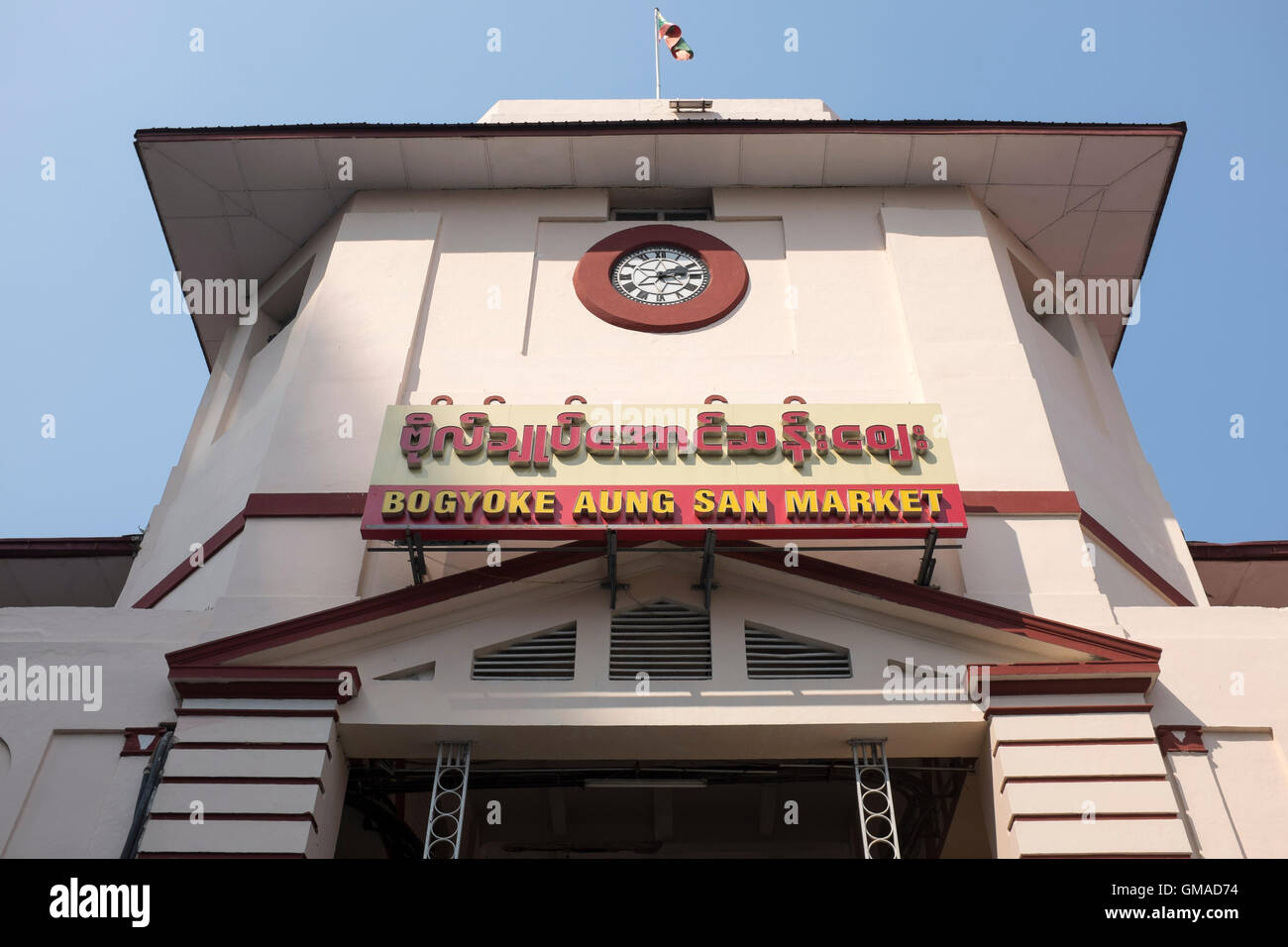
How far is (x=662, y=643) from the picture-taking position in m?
13.3

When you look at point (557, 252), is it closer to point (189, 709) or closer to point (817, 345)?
point (817, 345)

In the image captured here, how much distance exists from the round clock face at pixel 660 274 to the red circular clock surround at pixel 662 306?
0.08 meters

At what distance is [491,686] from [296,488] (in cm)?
391

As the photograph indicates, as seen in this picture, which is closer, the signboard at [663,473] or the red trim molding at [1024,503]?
the signboard at [663,473]

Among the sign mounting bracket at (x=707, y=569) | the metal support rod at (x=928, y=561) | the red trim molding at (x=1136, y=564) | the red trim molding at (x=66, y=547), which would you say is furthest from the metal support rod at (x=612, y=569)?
the red trim molding at (x=66, y=547)

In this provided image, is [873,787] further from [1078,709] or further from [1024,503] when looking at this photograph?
[1024,503]

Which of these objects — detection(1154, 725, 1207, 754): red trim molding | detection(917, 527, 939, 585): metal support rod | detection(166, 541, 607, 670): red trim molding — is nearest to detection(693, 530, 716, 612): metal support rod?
detection(166, 541, 607, 670): red trim molding

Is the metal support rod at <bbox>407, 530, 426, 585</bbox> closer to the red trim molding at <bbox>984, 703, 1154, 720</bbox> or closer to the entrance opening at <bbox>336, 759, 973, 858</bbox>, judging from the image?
the entrance opening at <bbox>336, 759, 973, 858</bbox>

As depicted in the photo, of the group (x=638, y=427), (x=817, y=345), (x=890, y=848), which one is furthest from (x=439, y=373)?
(x=890, y=848)

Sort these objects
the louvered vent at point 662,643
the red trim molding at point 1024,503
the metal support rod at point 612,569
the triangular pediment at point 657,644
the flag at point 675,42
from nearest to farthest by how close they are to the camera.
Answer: the triangular pediment at point 657,644 → the louvered vent at point 662,643 → the metal support rod at point 612,569 → the red trim molding at point 1024,503 → the flag at point 675,42

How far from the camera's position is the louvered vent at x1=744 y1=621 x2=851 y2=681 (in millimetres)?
13094

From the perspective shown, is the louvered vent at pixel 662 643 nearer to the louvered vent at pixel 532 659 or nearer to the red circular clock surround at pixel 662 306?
the louvered vent at pixel 532 659

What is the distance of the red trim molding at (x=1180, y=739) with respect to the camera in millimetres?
12523

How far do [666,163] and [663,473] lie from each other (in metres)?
7.25
